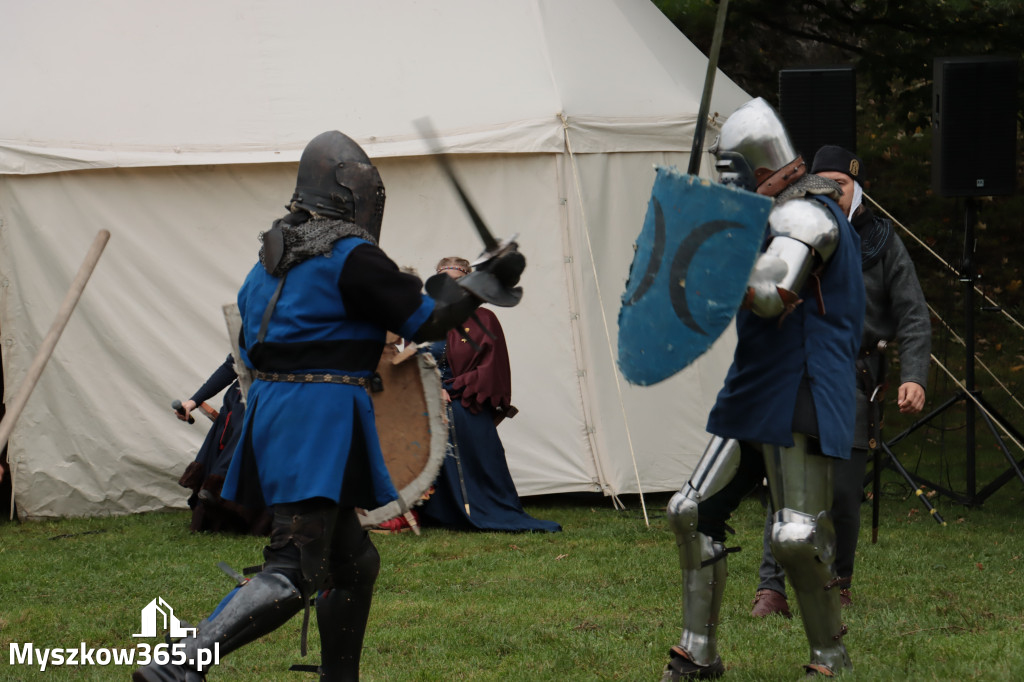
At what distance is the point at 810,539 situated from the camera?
133 inches

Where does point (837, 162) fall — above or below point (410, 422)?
above

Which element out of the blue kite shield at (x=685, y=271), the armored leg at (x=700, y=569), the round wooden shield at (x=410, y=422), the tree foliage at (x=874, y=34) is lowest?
the armored leg at (x=700, y=569)

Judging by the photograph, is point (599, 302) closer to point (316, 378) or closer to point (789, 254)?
point (789, 254)

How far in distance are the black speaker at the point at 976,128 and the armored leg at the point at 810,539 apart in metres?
3.90

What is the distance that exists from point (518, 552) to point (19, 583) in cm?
219

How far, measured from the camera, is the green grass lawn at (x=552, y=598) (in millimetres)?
3918

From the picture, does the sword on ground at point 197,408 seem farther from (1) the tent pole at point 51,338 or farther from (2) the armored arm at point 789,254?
A: (2) the armored arm at point 789,254

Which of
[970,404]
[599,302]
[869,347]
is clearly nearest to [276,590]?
[869,347]

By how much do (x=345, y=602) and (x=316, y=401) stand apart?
0.59 meters

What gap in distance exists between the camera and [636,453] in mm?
7246

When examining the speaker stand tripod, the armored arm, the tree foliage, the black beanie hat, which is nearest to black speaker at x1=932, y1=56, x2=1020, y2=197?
the speaker stand tripod

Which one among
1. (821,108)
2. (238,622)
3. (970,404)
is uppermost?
(821,108)

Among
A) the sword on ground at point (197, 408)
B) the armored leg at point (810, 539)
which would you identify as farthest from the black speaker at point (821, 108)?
the armored leg at point (810, 539)

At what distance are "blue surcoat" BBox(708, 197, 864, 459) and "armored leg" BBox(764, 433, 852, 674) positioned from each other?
68 mm
